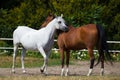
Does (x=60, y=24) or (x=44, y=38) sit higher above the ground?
(x=60, y=24)

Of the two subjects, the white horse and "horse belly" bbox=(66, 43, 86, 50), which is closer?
the white horse

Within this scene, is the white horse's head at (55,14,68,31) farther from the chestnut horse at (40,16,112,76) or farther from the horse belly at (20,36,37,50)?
the horse belly at (20,36,37,50)

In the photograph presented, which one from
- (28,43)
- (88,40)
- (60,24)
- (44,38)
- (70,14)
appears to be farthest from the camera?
(70,14)

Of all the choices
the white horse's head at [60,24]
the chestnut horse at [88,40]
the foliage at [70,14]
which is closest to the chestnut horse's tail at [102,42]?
the chestnut horse at [88,40]

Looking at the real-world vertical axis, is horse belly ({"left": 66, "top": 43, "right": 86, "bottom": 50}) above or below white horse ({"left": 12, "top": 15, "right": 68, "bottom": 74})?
below

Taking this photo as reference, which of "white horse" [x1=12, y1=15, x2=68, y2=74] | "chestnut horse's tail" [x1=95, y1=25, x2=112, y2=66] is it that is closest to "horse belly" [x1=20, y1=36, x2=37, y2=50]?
"white horse" [x1=12, y1=15, x2=68, y2=74]

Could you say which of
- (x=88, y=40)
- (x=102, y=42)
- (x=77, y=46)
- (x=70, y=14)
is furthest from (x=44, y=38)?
(x=70, y=14)

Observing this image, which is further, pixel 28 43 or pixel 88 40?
pixel 28 43

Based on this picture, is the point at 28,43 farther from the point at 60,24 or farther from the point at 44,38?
the point at 60,24

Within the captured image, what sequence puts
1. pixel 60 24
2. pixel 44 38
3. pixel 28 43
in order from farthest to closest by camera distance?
pixel 28 43, pixel 60 24, pixel 44 38

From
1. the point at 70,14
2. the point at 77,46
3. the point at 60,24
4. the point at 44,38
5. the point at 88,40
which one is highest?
the point at 70,14

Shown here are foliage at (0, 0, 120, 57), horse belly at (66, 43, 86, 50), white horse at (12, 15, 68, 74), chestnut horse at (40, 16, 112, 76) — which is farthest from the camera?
foliage at (0, 0, 120, 57)

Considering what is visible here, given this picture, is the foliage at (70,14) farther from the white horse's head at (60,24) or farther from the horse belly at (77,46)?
the white horse's head at (60,24)

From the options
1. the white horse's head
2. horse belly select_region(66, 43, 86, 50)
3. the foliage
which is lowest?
horse belly select_region(66, 43, 86, 50)
